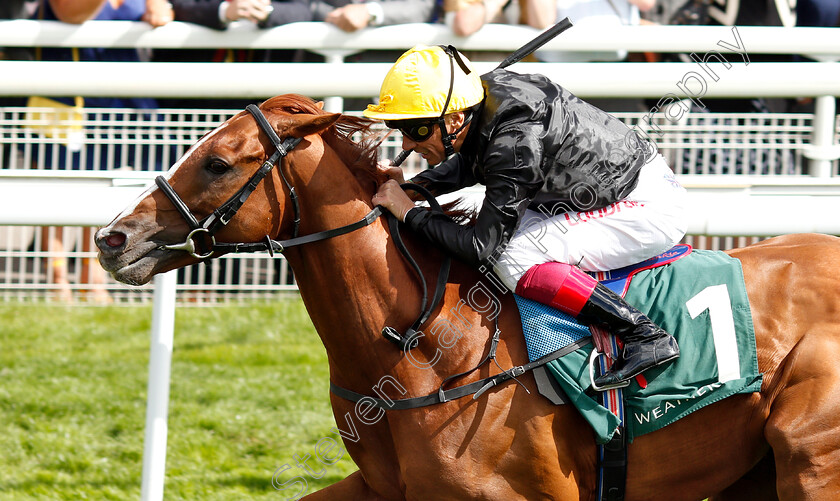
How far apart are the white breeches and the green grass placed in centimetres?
187

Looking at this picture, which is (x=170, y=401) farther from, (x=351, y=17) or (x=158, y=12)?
(x=351, y=17)

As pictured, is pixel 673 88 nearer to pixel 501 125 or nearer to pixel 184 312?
pixel 501 125

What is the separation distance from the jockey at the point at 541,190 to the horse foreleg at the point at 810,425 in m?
0.37

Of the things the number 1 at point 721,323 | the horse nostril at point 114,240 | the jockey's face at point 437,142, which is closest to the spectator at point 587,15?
the jockey's face at point 437,142

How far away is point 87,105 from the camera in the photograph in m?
5.04

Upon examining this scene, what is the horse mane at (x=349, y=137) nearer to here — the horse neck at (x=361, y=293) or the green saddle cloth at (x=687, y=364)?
the horse neck at (x=361, y=293)

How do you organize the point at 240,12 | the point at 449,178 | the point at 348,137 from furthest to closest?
the point at 240,12, the point at 449,178, the point at 348,137

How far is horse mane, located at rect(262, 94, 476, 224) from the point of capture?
295cm

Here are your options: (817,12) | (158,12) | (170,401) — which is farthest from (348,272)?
(817,12)

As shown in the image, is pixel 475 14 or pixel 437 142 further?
pixel 475 14

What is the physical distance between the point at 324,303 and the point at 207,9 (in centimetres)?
262

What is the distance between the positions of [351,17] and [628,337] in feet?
7.52

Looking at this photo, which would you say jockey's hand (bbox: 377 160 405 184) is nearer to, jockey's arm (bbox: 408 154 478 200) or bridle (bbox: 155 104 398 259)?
jockey's arm (bbox: 408 154 478 200)

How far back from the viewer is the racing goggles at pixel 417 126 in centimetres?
285
